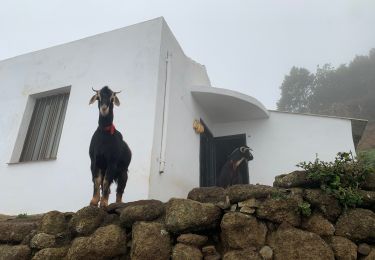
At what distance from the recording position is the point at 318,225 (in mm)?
3150

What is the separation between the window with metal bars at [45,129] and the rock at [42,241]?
3.75m

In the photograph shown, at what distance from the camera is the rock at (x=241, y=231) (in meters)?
3.18

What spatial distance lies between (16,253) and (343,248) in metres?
3.60

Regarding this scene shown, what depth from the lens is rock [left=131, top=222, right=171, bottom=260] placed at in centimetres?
323

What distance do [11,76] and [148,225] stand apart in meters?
7.42

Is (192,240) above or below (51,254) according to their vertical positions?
above

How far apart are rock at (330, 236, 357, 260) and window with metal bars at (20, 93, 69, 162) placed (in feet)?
20.3

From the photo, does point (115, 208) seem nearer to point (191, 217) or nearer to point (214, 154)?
point (191, 217)

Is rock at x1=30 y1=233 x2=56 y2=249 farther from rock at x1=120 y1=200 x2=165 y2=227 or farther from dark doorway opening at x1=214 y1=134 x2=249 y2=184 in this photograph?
dark doorway opening at x1=214 y1=134 x2=249 y2=184

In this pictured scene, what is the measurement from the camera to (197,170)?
27.5 ft

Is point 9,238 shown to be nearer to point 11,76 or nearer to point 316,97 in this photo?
point 11,76

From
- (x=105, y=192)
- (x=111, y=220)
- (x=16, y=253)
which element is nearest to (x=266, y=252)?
(x=111, y=220)

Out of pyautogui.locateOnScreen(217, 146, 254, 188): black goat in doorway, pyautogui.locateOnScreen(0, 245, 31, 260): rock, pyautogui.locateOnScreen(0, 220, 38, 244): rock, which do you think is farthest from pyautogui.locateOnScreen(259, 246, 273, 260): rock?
pyautogui.locateOnScreen(217, 146, 254, 188): black goat in doorway

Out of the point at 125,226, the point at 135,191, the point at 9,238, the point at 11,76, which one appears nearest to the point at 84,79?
the point at 11,76
